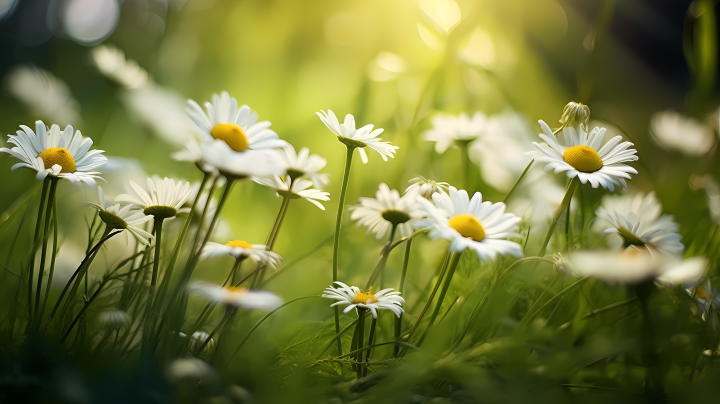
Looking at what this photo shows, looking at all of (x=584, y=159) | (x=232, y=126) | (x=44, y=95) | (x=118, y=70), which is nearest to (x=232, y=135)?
(x=232, y=126)

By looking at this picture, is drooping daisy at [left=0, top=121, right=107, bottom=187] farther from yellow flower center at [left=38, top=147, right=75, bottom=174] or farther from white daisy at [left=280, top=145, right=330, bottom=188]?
white daisy at [left=280, top=145, right=330, bottom=188]

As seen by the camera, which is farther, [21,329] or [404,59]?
[404,59]

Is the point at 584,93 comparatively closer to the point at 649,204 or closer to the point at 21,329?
Result: the point at 649,204

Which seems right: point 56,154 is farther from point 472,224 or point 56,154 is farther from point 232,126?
point 472,224

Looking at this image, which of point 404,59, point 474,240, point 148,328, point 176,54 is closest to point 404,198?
point 474,240

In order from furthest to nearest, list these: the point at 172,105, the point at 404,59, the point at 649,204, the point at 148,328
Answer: the point at 404,59
the point at 172,105
the point at 649,204
the point at 148,328

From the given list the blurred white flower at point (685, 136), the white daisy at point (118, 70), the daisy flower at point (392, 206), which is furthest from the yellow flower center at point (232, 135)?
the blurred white flower at point (685, 136)
